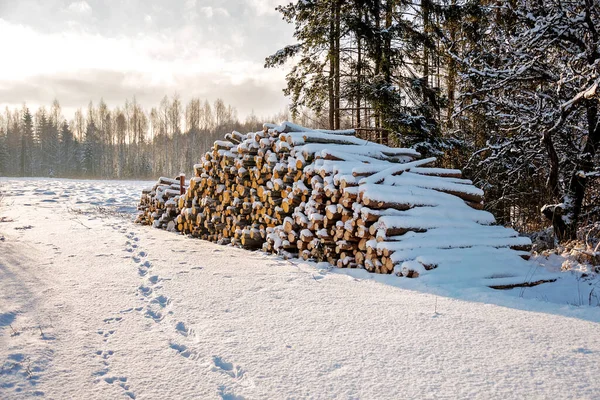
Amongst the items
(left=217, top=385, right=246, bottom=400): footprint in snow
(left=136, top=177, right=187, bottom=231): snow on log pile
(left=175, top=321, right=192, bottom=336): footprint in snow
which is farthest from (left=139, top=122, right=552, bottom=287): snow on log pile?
(left=217, top=385, right=246, bottom=400): footprint in snow

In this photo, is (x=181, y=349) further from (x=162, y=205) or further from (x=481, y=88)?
(x=162, y=205)

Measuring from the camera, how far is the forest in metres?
6.95

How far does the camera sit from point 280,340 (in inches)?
116

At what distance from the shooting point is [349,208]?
18.9ft

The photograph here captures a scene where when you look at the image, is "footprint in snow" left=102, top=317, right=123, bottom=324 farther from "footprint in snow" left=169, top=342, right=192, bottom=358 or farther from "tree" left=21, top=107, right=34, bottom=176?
"tree" left=21, top=107, right=34, bottom=176

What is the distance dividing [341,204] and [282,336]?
10.1ft

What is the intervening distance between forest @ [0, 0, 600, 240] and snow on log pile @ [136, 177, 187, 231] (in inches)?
203

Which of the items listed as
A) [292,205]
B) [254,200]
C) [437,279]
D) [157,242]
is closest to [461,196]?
[437,279]

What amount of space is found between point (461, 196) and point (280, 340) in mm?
4595

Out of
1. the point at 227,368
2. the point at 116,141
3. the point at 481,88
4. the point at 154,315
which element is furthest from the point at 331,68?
the point at 116,141

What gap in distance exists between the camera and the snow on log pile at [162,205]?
10.5m

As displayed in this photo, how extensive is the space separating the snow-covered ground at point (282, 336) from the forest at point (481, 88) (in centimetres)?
343

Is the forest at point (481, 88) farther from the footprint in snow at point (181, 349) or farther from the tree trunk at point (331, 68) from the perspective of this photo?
the footprint in snow at point (181, 349)

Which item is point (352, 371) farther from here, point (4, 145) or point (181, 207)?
point (4, 145)
